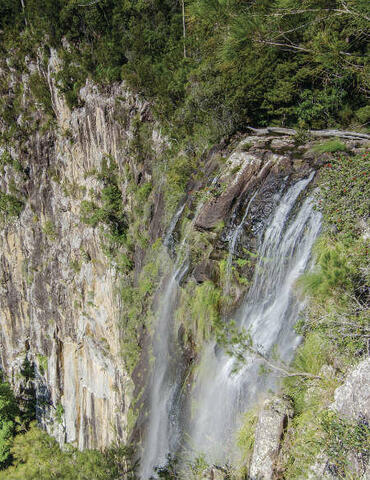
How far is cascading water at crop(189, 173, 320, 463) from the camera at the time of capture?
5.48m

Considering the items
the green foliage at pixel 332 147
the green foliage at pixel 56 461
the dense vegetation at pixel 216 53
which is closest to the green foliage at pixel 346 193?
the green foliage at pixel 332 147

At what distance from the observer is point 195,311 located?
732 centimetres

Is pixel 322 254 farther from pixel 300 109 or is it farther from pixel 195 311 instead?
pixel 300 109

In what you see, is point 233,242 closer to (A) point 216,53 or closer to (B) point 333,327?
(B) point 333,327

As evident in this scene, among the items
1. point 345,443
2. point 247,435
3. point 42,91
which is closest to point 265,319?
point 247,435

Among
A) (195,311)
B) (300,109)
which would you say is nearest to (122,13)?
(300,109)

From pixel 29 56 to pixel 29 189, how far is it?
6388mm

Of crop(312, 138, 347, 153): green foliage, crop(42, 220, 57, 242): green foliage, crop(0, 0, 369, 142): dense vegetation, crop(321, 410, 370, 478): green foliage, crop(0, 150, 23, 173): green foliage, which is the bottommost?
crop(321, 410, 370, 478): green foliage

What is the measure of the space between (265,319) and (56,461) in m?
12.1

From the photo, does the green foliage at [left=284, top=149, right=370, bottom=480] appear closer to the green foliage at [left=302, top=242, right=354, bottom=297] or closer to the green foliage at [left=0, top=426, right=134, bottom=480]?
the green foliage at [left=302, top=242, right=354, bottom=297]

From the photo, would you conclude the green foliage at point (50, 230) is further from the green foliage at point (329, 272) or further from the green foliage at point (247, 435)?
the green foliage at point (329, 272)

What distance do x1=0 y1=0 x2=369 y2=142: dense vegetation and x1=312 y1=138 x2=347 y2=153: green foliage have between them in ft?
3.94

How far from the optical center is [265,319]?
230 inches

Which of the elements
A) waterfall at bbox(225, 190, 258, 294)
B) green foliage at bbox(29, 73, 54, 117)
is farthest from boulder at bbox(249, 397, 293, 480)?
green foliage at bbox(29, 73, 54, 117)
